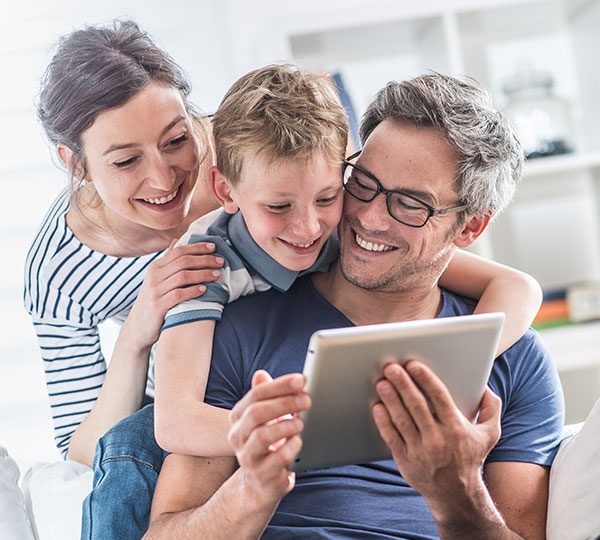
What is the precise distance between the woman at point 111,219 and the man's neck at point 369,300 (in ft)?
0.86

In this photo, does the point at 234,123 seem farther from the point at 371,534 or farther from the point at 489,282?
the point at 371,534

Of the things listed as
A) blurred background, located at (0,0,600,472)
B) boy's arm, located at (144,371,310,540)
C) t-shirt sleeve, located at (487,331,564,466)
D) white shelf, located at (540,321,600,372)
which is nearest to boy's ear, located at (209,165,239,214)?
boy's arm, located at (144,371,310,540)

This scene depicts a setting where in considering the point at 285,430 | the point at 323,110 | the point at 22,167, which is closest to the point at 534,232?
the point at 22,167

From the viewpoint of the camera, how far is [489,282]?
1.88 meters

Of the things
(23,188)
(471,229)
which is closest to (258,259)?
(471,229)

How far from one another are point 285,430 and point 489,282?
0.71 m

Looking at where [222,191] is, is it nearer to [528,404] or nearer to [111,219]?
[111,219]

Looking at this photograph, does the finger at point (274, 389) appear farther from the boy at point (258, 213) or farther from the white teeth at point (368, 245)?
the white teeth at point (368, 245)

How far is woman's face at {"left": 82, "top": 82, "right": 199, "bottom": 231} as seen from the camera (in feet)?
6.06

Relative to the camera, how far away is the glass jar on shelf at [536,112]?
143 inches

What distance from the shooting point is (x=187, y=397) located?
5.23 feet

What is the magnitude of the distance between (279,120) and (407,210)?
30 centimetres

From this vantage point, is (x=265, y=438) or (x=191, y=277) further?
(x=191, y=277)

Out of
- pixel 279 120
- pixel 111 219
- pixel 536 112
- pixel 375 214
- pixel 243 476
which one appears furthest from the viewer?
pixel 536 112
